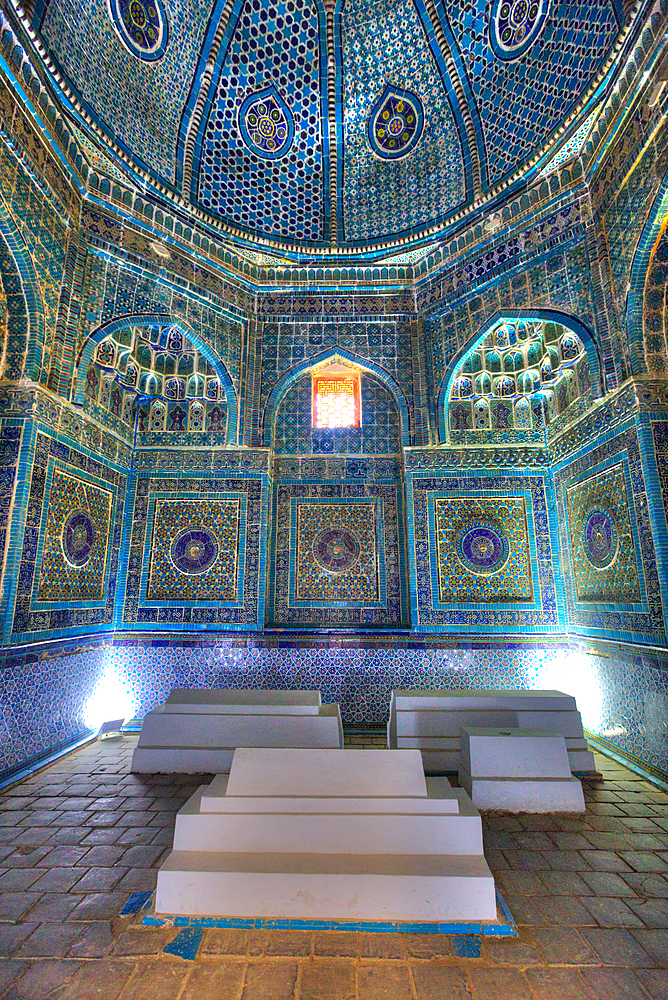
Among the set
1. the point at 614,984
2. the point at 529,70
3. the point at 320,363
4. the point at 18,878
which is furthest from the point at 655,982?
the point at 529,70

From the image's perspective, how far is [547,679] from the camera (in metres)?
6.47

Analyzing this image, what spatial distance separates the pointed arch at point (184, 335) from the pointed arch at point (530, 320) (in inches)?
120

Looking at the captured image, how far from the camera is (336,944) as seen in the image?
2445 mm

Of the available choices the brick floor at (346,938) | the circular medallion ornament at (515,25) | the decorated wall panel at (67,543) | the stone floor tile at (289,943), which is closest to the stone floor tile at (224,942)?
the brick floor at (346,938)

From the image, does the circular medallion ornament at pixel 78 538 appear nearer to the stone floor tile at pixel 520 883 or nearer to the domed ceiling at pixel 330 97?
the domed ceiling at pixel 330 97

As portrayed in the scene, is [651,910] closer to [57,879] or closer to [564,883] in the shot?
[564,883]

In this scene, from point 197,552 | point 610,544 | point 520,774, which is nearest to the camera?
point 520,774

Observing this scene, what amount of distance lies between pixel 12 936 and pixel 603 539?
6062mm

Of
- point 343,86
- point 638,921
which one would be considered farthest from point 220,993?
point 343,86

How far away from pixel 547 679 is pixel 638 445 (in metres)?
3.31

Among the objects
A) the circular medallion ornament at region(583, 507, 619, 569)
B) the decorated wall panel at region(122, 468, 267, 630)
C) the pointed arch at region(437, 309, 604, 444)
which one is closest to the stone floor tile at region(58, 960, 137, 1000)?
the decorated wall panel at region(122, 468, 267, 630)

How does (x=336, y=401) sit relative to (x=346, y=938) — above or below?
above

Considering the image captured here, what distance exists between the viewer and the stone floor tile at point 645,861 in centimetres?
315

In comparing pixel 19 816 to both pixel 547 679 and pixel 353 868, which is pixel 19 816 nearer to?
pixel 353 868
